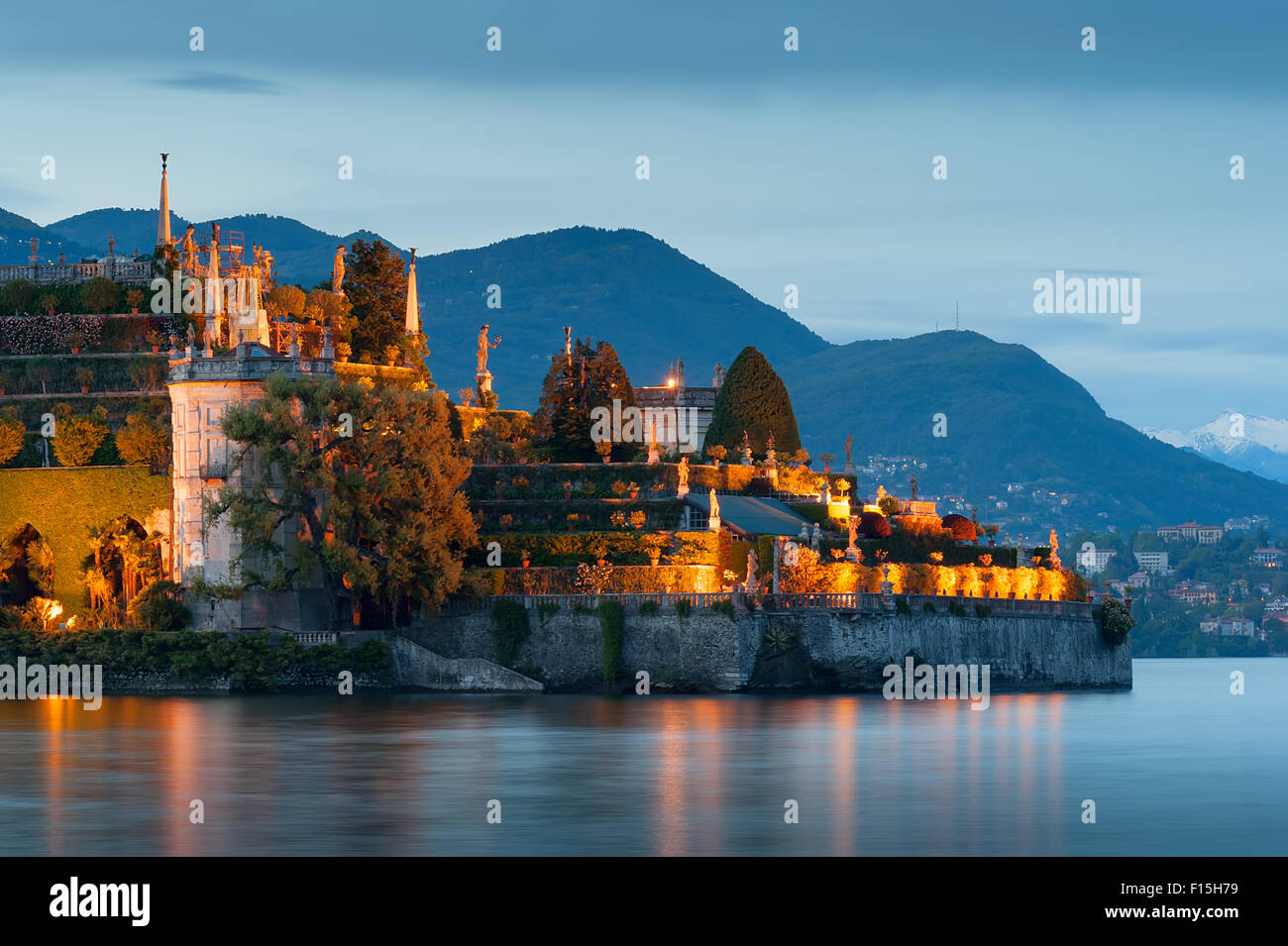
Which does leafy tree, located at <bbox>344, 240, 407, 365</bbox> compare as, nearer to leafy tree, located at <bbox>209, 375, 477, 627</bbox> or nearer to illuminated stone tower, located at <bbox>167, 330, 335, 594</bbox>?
illuminated stone tower, located at <bbox>167, 330, 335, 594</bbox>

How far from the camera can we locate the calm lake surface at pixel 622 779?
53.5m

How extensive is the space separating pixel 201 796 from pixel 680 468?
171ft

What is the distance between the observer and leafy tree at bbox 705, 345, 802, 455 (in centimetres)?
13175

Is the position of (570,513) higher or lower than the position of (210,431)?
lower

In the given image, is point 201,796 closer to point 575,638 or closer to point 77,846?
point 77,846

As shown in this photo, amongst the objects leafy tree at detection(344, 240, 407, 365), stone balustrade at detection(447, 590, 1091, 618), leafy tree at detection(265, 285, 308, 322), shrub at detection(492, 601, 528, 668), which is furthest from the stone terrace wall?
leafy tree at detection(344, 240, 407, 365)

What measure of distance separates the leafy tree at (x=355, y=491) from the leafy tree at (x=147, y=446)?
10.6 m

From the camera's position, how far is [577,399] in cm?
12569

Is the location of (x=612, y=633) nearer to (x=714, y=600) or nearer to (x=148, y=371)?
(x=714, y=600)

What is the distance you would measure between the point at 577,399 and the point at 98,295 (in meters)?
25.3

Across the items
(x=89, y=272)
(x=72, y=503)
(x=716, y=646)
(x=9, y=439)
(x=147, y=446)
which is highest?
(x=89, y=272)

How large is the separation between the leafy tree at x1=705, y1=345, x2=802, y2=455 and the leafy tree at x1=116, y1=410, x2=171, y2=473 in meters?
32.5

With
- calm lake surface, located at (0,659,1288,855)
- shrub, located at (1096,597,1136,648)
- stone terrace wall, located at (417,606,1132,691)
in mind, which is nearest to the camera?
calm lake surface, located at (0,659,1288,855)

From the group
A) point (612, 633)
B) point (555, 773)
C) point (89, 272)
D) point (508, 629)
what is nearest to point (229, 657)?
point (508, 629)
